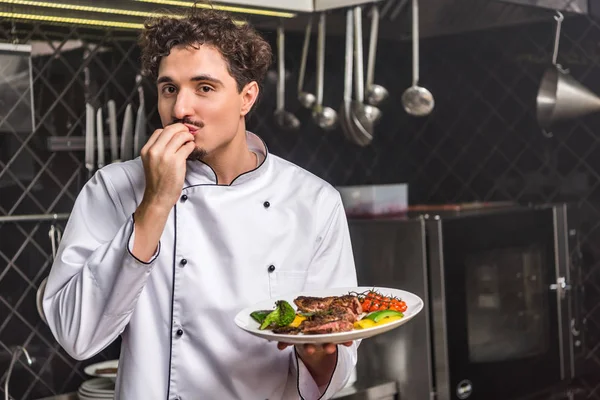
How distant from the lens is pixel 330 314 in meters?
1.47

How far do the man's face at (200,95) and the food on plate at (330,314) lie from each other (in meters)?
0.31

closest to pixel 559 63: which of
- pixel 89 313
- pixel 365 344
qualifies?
pixel 365 344

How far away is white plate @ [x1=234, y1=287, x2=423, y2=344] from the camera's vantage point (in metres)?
1.39

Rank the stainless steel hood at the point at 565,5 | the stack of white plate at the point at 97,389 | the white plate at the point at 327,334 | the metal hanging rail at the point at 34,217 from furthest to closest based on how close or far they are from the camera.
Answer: the stainless steel hood at the point at 565,5 → the metal hanging rail at the point at 34,217 → the stack of white plate at the point at 97,389 → the white plate at the point at 327,334

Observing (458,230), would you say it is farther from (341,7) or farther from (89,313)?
(89,313)

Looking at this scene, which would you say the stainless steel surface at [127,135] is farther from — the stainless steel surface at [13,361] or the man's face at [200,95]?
the man's face at [200,95]

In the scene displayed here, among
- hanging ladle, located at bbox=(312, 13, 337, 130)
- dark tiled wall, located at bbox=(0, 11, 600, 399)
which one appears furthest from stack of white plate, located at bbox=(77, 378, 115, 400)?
hanging ladle, located at bbox=(312, 13, 337, 130)

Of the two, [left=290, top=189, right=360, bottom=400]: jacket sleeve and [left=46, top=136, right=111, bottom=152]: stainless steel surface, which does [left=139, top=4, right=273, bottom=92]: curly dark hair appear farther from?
[left=46, top=136, right=111, bottom=152]: stainless steel surface

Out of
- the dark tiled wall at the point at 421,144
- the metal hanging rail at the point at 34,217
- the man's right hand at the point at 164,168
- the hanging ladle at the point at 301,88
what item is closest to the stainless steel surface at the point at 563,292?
the dark tiled wall at the point at 421,144

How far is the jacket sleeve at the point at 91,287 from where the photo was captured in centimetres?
143

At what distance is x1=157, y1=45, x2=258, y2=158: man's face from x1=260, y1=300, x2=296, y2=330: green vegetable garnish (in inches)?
11.8

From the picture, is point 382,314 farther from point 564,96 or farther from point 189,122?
point 564,96

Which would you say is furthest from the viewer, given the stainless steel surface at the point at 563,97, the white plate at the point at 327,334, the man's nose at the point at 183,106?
the stainless steel surface at the point at 563,97

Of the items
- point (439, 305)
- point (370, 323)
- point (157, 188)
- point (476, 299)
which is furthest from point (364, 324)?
point (476, 299)
